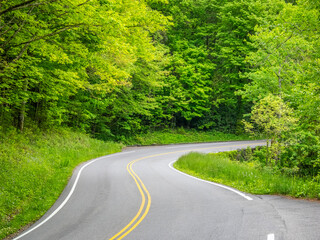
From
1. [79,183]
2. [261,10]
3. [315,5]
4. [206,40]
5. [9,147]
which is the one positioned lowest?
[79,183]

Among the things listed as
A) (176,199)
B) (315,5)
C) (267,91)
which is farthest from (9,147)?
(267,91)

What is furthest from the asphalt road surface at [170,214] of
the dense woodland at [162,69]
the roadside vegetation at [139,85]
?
the dense woodland at [162,69]

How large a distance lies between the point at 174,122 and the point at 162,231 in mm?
30431

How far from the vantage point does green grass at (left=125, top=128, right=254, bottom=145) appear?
32250mm

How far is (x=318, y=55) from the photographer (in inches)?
544

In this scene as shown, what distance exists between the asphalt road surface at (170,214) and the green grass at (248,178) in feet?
2.15

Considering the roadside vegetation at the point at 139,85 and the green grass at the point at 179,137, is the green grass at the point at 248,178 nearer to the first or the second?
the roadside vegetation at the point at 139,85

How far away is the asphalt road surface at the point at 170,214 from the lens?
6594 mm

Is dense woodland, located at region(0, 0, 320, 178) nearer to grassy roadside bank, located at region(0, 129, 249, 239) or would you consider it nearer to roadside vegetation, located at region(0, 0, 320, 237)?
roadside vegetation, located at region(0, 0, 320, 237)

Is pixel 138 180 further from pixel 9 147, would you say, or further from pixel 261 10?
pixel 261 10

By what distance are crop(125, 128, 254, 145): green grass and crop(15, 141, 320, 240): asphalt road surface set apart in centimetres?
1862

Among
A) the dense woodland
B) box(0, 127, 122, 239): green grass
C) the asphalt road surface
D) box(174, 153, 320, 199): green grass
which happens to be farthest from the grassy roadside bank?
box(174, 153, 320, 199): green grass

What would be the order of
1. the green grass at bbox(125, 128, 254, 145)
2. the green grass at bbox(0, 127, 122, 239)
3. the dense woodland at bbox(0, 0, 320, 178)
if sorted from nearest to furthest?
the green grass at bbox(0, 127, 122, 239), the dense woodland at bbox(0, 0, 320, 178), the green grass at bbox(125, 128, 254, 145)

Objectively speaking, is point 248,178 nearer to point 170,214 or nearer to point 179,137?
point 170,214
